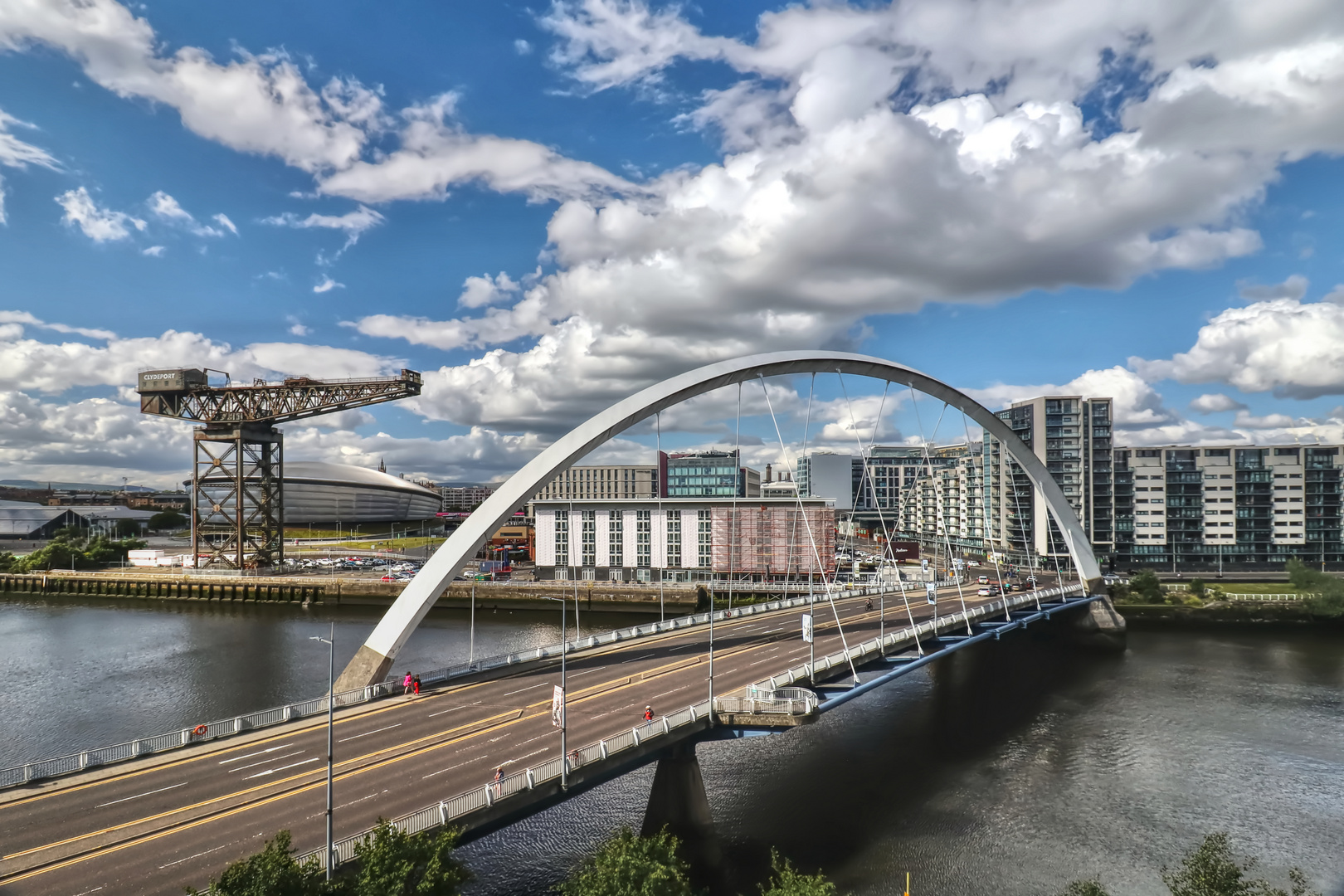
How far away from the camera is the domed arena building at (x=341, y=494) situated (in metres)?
165

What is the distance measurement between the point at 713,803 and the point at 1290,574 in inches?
3247

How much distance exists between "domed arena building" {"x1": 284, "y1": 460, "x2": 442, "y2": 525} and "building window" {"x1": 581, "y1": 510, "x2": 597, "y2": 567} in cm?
10321

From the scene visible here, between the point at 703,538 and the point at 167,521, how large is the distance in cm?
16817

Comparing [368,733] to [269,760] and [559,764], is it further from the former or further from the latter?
[559,764]

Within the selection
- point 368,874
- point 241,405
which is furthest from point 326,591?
point 368,874

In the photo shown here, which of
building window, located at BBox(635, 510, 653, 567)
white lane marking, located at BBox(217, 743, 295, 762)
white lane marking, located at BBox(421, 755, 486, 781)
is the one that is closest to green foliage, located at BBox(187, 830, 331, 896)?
white lane marking, located at BBox(421, 755, 486, 781)

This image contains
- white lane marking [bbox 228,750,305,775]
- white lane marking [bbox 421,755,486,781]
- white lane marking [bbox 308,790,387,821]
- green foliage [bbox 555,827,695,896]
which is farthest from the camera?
white lane marking [bbox 228,750,305,775]

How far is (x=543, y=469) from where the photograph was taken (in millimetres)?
33438

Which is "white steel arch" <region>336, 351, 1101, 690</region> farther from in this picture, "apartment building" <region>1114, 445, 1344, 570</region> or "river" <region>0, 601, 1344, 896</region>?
"apartment building" <region>1114, 445, 1344, 570</region>

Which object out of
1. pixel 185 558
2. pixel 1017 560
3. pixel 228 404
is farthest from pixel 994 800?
pixel 185 558

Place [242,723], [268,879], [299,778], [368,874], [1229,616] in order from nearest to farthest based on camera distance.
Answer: [268,879]
[368,874]
[299,778]
[242,723]
[1229,616]

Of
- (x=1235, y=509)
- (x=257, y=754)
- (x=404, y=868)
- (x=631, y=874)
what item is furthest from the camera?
(x=1235, y=509)

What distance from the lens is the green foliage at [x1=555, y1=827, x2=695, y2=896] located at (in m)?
14.5

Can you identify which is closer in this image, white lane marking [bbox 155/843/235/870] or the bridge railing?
white lane marking [bbox 155/843/235/870]
